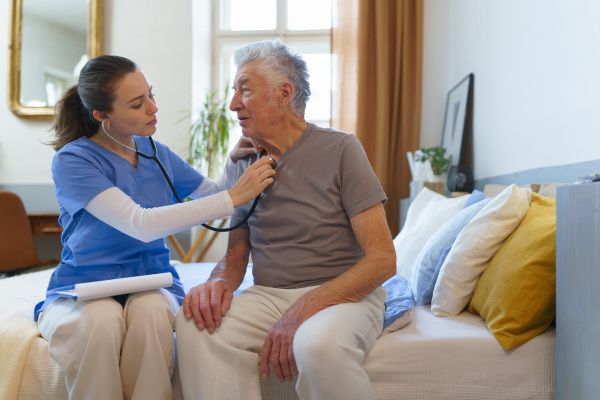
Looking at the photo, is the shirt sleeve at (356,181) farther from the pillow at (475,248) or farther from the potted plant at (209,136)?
the potted plant at (209,136)

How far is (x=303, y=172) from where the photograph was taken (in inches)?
58.9

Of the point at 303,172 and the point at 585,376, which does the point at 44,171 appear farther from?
the point at 585,376

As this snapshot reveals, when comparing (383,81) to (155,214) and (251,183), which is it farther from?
(155,214)

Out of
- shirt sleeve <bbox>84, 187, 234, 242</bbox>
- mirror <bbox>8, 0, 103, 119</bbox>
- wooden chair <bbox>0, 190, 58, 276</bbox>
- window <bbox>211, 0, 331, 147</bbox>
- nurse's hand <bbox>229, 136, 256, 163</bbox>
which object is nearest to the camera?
shirt sleeve <bbox>84, 187, 234, 242</bbox>

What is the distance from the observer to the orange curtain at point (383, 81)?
3.81m

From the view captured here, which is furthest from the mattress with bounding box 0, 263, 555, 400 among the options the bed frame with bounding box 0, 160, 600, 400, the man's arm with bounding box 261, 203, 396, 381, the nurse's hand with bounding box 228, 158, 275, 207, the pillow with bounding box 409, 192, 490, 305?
the nurse's hand with bounding box 228, 158, 275, 207

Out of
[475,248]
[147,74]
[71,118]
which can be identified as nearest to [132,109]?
[71,118]

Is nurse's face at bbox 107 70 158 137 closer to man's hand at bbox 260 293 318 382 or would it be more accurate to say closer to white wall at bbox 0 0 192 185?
man's hand at bbox 260 293 318 382

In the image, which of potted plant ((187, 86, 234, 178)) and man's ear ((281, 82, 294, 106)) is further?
potted plant ((187, 86, 234, 178))

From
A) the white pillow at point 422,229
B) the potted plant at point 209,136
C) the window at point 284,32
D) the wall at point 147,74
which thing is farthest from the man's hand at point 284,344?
the window at point 284,32

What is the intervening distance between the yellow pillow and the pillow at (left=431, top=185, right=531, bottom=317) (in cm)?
7

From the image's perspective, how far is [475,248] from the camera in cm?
151

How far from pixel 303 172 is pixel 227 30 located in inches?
127

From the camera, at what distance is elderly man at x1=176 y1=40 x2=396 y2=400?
1.21 metres
